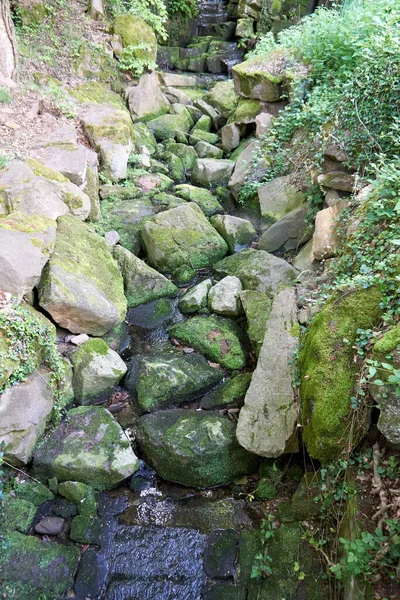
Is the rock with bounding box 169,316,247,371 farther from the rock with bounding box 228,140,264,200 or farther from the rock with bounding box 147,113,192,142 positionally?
the rock with bounding box 147,113,192,142

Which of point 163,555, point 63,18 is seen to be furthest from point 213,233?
point 63,18

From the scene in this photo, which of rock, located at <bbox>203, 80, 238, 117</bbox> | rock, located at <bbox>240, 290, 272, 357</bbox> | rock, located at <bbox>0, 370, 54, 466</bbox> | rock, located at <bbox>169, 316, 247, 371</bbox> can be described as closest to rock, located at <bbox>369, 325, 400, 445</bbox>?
rock, located at <bbox>240, 290, 272, 357</bbox>

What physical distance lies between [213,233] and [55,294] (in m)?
3.17

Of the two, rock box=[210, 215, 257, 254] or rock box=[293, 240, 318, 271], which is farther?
rock box=[210, 215, 257, 254]

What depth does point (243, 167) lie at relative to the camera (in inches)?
323

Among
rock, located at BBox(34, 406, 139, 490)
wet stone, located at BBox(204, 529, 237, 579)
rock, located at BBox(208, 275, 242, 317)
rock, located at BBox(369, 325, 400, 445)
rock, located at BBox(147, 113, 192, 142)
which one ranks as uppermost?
rock, located at BBox(369, 325, 400, 445)

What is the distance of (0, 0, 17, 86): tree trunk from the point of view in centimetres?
777

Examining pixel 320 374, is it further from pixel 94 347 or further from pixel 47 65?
pixel 47 65

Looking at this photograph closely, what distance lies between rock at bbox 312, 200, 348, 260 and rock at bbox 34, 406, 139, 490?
10.5 feet

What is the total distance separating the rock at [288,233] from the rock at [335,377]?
3.12 m

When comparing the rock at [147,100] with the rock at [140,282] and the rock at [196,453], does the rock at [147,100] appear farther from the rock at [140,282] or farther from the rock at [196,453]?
the rock at [196,453]

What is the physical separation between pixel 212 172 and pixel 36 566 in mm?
7443

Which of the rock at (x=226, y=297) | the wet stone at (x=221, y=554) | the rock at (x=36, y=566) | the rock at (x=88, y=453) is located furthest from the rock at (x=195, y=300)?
the rock at (x=36, y=566)

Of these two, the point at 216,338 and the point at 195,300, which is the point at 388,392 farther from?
the point at 195,300
